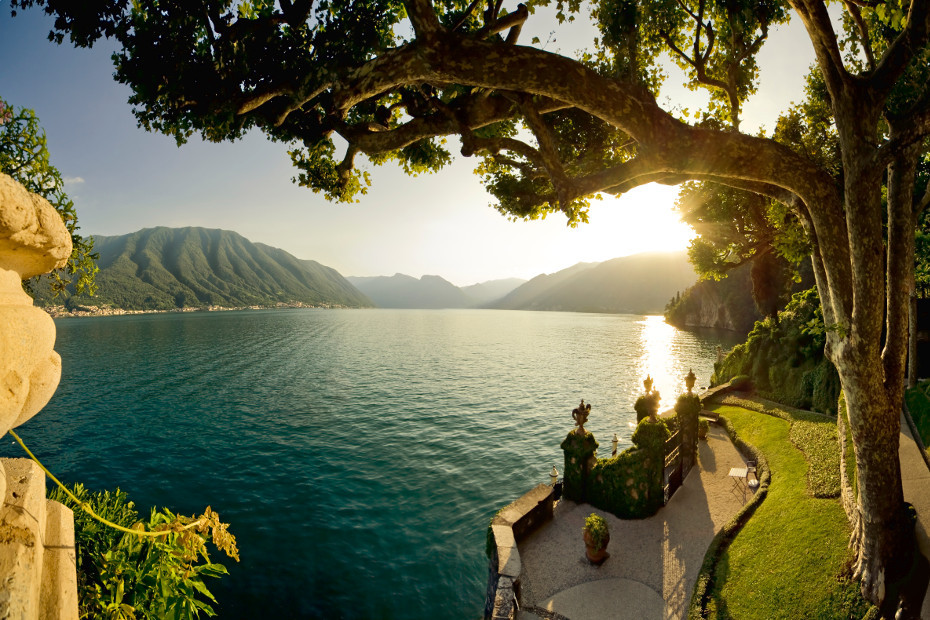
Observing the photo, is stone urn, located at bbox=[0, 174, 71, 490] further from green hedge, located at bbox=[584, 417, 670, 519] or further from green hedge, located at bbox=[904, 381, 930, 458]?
green hedge, located at bbox=[904, 381, 930, 458]

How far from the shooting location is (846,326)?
6.64 meters

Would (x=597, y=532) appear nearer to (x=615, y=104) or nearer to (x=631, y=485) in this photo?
(x=631, y=485)

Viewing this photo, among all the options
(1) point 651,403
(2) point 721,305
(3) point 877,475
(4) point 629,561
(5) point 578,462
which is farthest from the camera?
(2) point 721,305

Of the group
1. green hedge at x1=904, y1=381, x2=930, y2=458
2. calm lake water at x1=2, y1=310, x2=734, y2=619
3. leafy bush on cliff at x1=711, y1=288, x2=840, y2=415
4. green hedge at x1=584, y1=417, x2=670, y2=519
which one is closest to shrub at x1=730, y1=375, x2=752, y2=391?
Result: leafy bush on cliff at x1=711, y1=288, x2=840, y2=415

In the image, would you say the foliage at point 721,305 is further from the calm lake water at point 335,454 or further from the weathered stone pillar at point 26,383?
the weathered stone pillar at point 26,383

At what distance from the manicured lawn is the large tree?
0.85 meters

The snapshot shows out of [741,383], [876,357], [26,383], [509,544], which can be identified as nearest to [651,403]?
[509,544]

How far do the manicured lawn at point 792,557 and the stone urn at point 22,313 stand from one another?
11429 millimetres

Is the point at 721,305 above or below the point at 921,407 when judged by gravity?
above

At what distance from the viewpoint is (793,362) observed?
Answer: 23.5 meters

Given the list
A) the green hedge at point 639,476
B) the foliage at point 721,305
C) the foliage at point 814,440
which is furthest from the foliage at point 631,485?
the foliage at point 721,305

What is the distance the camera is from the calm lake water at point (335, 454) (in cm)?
1309

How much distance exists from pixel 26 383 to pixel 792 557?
513 inches

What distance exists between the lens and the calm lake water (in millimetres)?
13094
